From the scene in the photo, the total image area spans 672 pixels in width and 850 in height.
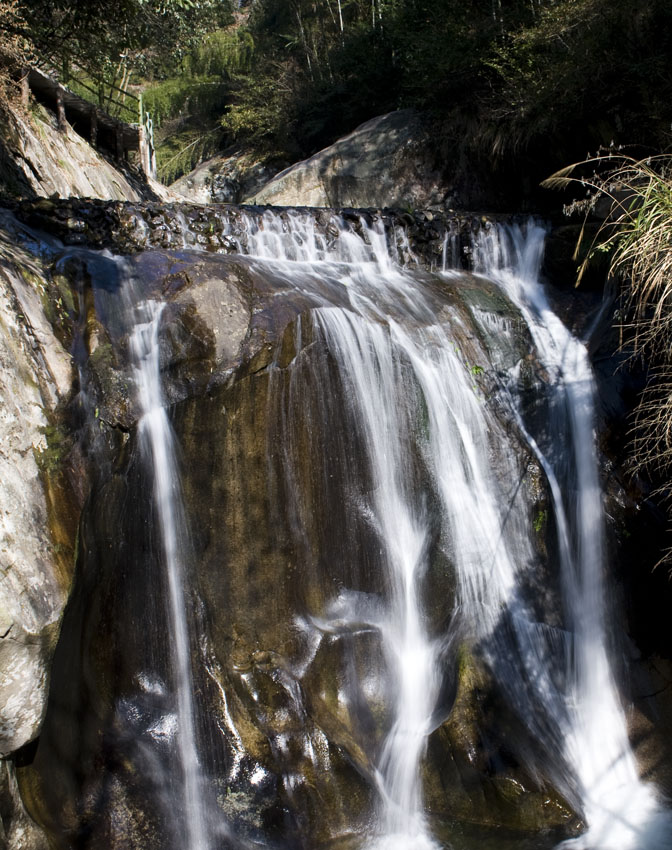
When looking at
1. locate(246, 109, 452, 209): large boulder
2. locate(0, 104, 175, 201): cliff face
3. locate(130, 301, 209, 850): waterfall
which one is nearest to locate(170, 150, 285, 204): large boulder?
locate(0, 104, 175, 201): cliff face

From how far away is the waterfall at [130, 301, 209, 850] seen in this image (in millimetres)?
3924

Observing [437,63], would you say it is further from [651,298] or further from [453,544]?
[453,544]

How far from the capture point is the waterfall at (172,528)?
12.9 feet

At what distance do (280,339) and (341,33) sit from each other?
1666cm

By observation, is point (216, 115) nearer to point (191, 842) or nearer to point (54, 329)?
point (54, 329)

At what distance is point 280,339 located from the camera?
480 cm

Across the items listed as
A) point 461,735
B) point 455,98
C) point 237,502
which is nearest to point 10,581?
point 237,502

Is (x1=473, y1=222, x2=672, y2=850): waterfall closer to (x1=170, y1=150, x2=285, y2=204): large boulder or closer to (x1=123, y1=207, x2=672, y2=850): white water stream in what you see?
(x1=123, y1=207, x2=672, y2=850): white water stream

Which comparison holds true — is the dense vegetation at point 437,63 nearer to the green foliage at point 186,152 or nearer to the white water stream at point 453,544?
the green foliage at point 186,152

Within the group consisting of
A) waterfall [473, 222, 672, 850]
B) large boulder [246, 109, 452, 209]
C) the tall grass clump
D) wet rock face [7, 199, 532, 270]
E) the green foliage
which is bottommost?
waterfall [473, 222, 672, 850]

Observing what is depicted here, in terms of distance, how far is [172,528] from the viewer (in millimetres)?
4305

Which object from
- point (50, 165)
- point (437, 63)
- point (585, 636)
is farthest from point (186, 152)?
point (585, 636)

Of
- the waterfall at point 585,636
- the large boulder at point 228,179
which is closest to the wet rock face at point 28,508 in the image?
the waterfall at point 585,636

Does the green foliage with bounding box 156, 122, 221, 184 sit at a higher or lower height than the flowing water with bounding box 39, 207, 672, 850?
higher
